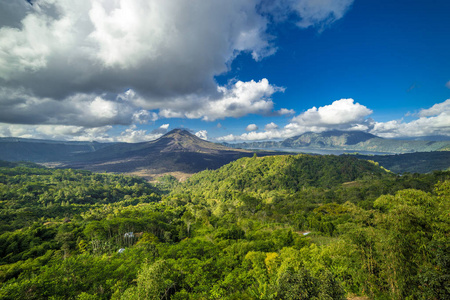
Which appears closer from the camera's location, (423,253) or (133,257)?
(423,253)

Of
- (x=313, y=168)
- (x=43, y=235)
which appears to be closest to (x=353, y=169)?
(x=313, y=168)

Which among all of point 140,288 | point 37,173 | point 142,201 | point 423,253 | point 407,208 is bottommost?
point 142,201

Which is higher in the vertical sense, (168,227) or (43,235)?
(43,235)

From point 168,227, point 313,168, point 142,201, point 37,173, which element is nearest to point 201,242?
point 168,227

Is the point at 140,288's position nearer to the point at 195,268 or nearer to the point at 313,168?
the point at 195,268

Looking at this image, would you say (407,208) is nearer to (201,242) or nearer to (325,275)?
(325,275)

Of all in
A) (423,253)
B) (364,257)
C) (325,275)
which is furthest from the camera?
(364,257)

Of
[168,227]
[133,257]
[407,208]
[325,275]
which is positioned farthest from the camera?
[168,227]

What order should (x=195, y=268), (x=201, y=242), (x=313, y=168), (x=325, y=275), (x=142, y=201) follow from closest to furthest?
(x=325, y=275) → (x=195, y=268) → (x=201, y=242) → (x=142, y=201) → (x=313, y=168)

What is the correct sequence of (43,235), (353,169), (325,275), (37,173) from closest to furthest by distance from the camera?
(325,275) → (43,235) → (353,169) → (37,173)
